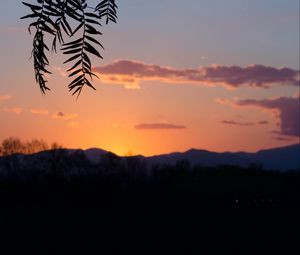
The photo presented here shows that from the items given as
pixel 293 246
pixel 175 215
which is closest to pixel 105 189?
pixel 175 215

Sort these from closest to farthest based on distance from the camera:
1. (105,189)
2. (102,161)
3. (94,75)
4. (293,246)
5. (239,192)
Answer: (94,75), (293,246), (105,189), (239,192), (102,161)

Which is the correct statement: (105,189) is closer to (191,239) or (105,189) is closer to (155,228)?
(155,228)

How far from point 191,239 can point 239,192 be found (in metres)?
27.1

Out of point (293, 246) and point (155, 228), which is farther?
point (155, 228)

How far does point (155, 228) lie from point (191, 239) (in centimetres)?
327

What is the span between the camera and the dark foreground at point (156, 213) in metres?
24.5

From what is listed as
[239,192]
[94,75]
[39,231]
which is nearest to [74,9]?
[94,75]

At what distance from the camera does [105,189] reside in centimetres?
4209

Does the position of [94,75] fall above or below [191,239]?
above

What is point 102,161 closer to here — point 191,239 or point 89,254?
point 191,239

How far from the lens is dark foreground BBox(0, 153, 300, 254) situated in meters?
24.5

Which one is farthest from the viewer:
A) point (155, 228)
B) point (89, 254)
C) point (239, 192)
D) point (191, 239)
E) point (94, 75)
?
point (239, 192)

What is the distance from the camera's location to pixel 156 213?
36656mm

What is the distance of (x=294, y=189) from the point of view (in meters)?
55.9
